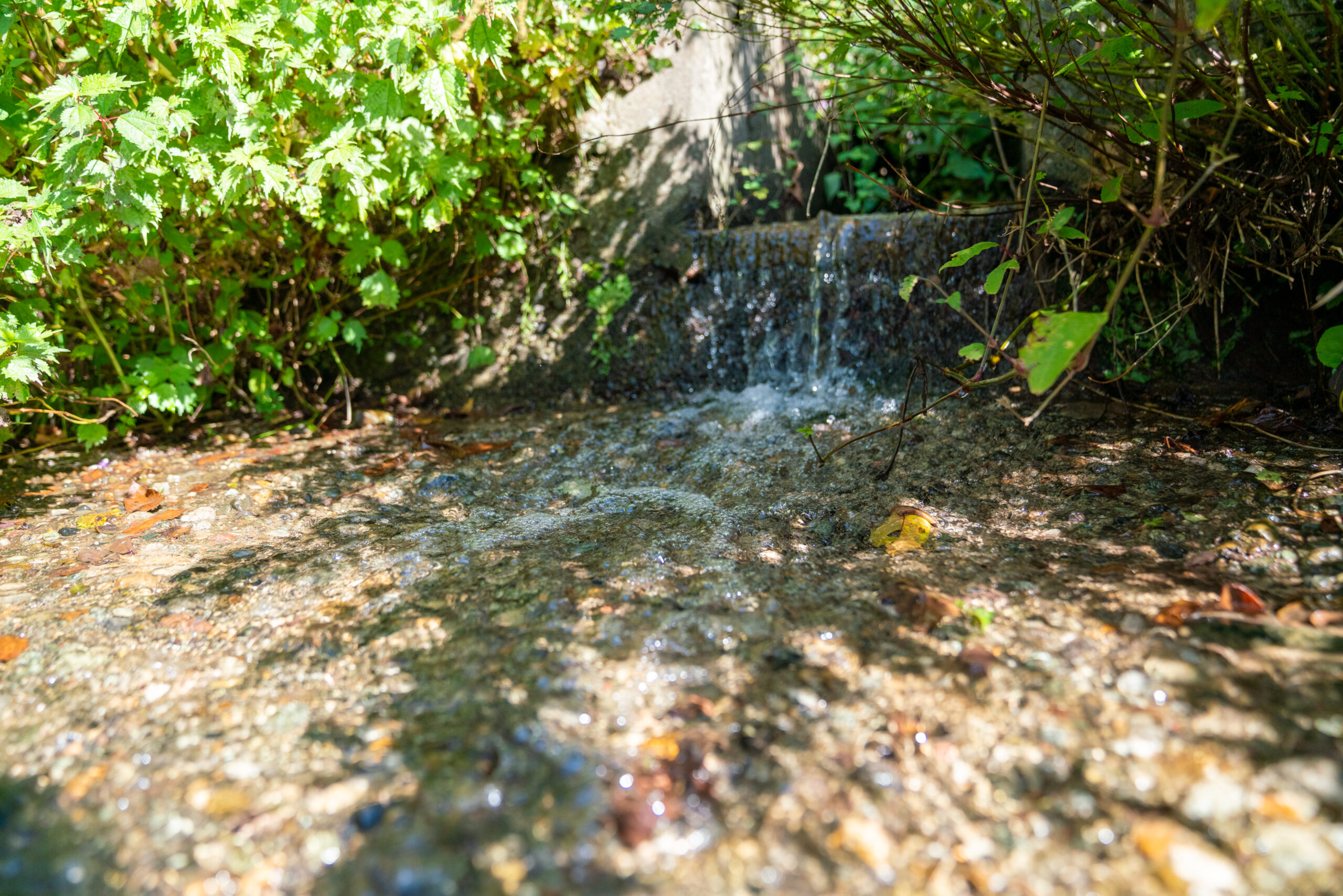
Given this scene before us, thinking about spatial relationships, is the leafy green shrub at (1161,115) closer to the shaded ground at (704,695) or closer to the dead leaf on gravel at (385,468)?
the shaded ground at (704,695)

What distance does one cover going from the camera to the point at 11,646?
4.96 feet

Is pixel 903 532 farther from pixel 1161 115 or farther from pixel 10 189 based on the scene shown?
pixel 10 189

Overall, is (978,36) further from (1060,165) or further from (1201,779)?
(1201,779)

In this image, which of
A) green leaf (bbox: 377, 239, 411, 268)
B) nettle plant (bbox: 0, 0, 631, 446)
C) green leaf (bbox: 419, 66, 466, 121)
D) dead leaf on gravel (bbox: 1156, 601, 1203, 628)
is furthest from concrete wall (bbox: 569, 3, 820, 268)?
dead leaf on gravel (bbox: 1156, 601, 1203, 628)

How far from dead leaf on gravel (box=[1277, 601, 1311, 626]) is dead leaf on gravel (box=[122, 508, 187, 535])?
2674mm

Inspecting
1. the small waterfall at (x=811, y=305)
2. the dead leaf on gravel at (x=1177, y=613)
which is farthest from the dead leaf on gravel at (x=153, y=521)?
the dead leaf on gravel at (x=1177, y=613)

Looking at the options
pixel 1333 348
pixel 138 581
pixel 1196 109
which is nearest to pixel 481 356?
pixel 138 581

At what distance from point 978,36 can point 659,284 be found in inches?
71.3

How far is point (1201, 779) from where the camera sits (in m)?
1.02

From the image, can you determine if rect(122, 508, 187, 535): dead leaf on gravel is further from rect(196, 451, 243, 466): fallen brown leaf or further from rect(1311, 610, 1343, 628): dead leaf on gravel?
rect(1311, 610, 1343, 628): dead leaf on gravel

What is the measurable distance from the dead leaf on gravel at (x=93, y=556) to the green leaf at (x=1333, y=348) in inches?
120

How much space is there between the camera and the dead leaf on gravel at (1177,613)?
133cm

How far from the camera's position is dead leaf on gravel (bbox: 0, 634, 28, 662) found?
1.48m

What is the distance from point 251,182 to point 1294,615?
2.74 meters
